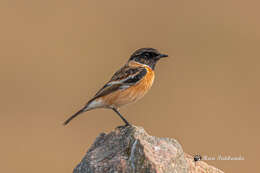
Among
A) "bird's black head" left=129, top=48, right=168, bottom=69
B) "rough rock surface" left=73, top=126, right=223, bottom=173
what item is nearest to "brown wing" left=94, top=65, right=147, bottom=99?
"bird's black head" left=129, top=48, right=168, bottom=69

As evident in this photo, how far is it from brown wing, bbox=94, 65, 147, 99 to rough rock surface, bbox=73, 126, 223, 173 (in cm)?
146

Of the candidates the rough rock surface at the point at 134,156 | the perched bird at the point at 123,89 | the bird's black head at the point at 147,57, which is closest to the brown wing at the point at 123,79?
the perched bird at the point at 123,89

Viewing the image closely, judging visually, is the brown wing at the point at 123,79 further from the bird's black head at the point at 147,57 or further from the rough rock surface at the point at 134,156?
the rough rock surface at the point at 134,156

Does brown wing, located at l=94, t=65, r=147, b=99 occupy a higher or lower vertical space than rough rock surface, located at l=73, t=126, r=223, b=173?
higher

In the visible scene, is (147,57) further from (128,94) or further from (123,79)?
(128,94)

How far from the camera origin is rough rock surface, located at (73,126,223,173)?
292 inches

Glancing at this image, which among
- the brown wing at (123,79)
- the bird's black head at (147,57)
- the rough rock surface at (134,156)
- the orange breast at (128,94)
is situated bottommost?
the rough rock surface at (134,156)

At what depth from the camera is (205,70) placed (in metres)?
22.1

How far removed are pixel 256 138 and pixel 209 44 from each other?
898cm

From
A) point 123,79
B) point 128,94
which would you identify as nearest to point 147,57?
point 123,79

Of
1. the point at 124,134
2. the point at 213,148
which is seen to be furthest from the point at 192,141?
the point at 124,134

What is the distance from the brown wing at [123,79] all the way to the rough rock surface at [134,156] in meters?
1.46

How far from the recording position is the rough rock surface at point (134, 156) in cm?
743

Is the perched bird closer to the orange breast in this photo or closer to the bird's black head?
the orange breast
